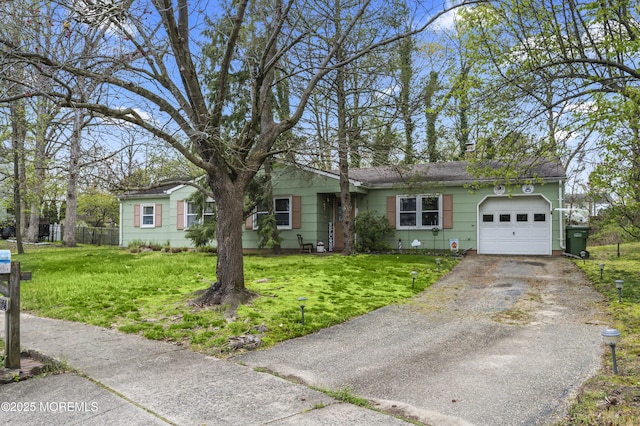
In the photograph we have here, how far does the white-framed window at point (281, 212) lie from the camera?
60.0 feet

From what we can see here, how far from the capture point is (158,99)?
280 inches

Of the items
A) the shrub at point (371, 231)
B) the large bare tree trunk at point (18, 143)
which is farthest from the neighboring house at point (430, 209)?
the large bare tree trunk at point (18, 143)

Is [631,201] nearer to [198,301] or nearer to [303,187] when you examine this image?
[198,301]

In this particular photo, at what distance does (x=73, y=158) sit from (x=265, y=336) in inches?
145

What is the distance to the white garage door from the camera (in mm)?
15398

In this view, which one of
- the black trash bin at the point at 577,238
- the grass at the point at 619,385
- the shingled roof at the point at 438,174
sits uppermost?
the shingled roof at the point at 438,174

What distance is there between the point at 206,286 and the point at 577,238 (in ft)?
38.8

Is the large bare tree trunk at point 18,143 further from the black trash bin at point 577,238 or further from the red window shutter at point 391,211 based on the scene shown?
the black trash bin at point 577,238

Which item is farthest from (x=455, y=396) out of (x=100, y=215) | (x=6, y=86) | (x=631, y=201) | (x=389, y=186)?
(x=100, y=215)

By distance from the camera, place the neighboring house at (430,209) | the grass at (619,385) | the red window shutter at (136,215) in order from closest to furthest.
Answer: the grass at (619,385), the neighboring house at (430,209), the red window shutter at (136,215)

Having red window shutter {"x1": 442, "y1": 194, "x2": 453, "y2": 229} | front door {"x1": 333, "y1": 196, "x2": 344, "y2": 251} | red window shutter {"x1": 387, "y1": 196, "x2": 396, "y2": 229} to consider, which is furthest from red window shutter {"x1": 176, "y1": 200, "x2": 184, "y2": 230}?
red window shutter {"x1": 442, "y1": 194, "x2": 453, "y2": 229}

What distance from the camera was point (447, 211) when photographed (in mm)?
16547

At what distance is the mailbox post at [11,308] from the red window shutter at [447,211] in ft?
46.9

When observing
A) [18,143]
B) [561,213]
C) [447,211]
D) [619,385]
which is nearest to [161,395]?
[619,385]
